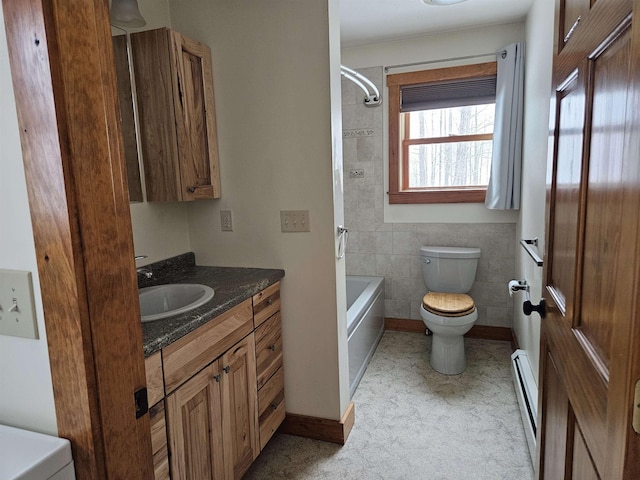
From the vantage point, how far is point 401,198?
338cm

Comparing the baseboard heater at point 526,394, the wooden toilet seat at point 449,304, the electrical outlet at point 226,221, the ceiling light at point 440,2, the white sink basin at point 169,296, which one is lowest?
the baseboard heater at point 526,394

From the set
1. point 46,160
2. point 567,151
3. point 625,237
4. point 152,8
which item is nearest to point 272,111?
point 152,8

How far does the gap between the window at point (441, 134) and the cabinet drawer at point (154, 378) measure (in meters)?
2.56

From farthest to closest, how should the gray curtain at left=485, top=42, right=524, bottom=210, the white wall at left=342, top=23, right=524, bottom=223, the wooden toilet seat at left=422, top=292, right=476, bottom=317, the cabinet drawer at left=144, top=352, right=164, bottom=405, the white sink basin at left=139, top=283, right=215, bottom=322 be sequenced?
the white wall at left=342, top=23, right=524, bottom=223 → the gray curtain at left=485, top=42, right=524, bottom=210 → the wooden toilet seat at left=422, top=292, right=476, bottom=317 → the white sink basin at left=139, top=283, right=215, bottom=322 → the cabinet drawer at left=144, top=352, right=164, bottom=405

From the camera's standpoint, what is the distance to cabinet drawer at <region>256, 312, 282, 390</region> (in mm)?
1825

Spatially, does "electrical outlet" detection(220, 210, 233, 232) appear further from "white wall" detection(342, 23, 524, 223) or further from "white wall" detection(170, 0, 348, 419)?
"white wall" detection(342, 23, 524, 223)

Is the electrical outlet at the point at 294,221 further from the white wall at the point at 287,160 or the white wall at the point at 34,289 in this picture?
the white wall at the point at 34,289

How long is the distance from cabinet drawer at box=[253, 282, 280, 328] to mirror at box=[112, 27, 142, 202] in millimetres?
713

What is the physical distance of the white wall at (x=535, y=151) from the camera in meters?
2.11

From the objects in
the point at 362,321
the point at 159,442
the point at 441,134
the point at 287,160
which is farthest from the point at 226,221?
the point at 441,134

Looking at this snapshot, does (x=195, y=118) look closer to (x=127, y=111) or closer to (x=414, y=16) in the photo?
(x=127, y=111)

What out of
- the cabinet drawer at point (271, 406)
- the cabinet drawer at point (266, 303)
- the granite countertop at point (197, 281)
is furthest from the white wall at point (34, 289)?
the cabinet drawer at point (271, 406)

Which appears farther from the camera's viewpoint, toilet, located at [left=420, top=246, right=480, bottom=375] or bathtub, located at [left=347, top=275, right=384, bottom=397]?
toilet, located at [left=420, top=246, right=480, bottom=375]

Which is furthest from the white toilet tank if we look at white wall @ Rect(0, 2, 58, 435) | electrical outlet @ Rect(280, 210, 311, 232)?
white wall @ Rect(0, 2, 58, 435)
